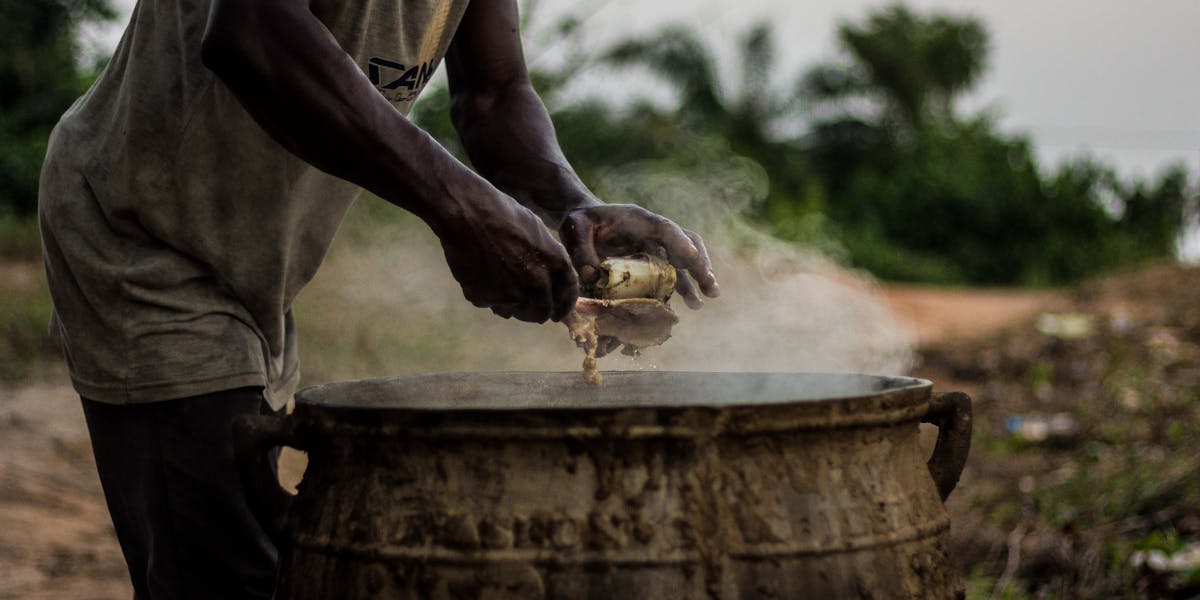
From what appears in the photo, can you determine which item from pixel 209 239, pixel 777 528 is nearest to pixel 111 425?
pixel 209 239

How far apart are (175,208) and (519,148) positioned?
0.66m

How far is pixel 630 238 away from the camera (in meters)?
2.19

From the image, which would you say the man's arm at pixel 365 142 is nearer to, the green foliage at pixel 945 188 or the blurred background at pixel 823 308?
the blurred background at pixel 823 308

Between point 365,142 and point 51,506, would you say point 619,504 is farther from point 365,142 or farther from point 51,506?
point 51,506

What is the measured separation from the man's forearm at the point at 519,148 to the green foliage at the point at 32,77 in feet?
30.9

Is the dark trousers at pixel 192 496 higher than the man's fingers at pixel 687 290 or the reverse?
the reverse

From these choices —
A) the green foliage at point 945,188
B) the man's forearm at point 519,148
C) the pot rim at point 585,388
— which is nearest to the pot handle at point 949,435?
the pot rim at point 585,388

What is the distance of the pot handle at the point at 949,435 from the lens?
1887 mm

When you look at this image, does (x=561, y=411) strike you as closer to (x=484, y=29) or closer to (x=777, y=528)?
(x=777, y=528)

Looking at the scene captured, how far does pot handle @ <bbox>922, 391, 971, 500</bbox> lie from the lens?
74.3 inches

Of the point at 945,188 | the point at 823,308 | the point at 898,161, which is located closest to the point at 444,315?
the point at 823,308

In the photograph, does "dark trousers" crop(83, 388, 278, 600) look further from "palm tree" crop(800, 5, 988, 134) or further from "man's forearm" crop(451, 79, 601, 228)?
"palm tree" crop(800, 5, 988, 134)

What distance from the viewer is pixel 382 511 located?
1632mm

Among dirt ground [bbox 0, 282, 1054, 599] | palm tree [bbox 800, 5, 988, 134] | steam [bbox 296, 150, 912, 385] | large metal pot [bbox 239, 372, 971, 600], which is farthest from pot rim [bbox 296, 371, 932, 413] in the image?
palm tree [bbox 800, 5, 988, 134]
